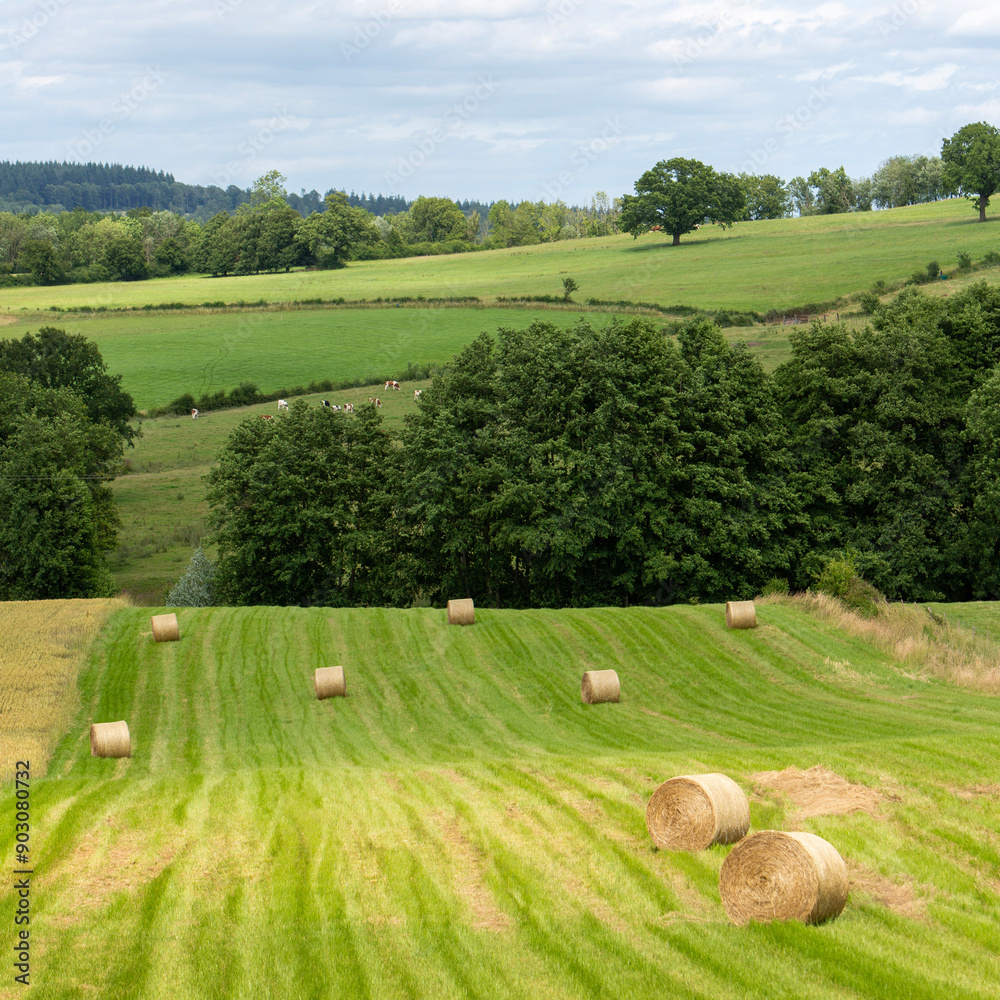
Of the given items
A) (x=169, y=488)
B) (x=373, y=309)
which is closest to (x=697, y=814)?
(x=169, y=488)

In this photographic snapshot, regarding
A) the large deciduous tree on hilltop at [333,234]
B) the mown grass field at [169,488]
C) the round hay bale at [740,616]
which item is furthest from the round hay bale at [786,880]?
the large deciduous tree on hilltop at [333,234]

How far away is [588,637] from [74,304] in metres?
110

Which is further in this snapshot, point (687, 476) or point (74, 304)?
point (74, 304)

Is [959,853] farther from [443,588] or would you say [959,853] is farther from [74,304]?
[74,304]

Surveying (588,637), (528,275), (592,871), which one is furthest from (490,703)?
(528,275)

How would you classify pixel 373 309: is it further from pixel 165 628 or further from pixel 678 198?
pixel 165 628

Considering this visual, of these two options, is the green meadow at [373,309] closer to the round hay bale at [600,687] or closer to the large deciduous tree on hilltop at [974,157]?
the large deciduous tree on hilltop at [974,157]

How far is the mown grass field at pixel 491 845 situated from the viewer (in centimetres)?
934

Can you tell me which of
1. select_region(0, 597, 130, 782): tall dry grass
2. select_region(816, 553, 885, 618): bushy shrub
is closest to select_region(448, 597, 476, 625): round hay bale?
select_region(0, 597, 130, 782): tall dry grass

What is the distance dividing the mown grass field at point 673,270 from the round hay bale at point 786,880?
80858 mm

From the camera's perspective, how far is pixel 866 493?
37.9 m

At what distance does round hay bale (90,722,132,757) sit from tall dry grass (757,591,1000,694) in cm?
1876

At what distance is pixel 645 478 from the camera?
124 feet

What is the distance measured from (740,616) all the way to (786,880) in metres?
17.3
